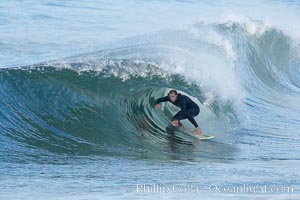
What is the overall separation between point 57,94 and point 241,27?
1015 centimetres

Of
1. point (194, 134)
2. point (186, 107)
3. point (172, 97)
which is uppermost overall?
point (172, 97)

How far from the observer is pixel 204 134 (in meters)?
13.6

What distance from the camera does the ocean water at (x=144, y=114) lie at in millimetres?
9703

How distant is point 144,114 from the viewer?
1434 centimetres

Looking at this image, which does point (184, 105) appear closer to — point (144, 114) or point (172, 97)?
point (172, 97)

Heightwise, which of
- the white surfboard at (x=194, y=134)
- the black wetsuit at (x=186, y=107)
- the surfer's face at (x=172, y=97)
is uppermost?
the surfer's face at (x=172, y=97)

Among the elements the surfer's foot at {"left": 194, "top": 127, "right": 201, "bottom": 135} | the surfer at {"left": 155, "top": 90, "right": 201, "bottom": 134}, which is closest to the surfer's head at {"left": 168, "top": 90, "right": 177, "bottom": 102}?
the surfer at {"left": 155, "top": 90, "right": 201, "bottom": 134}

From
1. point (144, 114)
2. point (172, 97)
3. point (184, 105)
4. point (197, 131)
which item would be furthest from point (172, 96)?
point (144, 114)

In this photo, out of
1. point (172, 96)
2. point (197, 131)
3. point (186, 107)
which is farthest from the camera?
point (197, 131)

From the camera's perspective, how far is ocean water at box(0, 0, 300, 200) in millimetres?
9703

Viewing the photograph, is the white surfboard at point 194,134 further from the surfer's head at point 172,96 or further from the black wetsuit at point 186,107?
the surfer's head at point 172,96

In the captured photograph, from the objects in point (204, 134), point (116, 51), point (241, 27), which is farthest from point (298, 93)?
point (204, 134)

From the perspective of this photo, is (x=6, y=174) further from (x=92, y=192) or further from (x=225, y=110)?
(x=225, y=110)

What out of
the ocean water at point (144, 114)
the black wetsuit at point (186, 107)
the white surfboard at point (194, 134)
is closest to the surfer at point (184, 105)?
the black wetsuit at point (186, 107)
